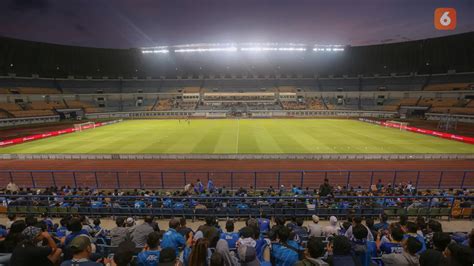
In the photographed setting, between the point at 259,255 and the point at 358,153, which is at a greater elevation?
the point at 259,255

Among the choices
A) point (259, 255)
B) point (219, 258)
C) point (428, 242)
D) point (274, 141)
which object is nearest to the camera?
point (219, 258)

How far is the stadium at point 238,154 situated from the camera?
5388mm

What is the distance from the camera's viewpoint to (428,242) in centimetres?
626

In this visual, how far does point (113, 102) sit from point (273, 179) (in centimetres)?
7345

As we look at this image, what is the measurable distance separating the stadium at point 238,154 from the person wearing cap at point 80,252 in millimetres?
30

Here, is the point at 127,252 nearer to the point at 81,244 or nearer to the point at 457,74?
the point at 81,244

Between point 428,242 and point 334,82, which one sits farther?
point 334,82

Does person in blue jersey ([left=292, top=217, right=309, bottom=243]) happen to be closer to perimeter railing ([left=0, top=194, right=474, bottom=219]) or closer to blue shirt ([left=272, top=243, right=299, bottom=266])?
blue shirt ([left=272, top=243, right=299, bottom=266])

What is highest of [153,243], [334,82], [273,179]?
[334,82]

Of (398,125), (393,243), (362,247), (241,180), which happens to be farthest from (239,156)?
(398,125)

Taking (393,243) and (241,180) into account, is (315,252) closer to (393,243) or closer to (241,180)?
(393,243)

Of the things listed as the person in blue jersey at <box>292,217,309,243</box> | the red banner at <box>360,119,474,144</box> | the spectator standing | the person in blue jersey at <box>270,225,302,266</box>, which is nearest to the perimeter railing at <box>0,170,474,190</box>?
the person in blue jersey at <box>292,217,309,243</box>

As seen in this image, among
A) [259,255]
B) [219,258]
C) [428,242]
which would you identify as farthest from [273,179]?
[219,258]

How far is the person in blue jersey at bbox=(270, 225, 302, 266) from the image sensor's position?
15.4ft
